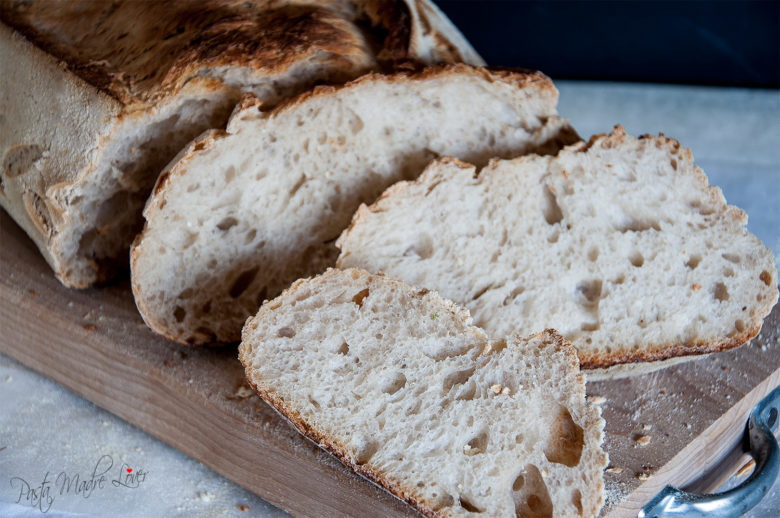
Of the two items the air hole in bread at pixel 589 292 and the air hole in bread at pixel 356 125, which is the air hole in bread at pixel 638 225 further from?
the air hole in bread at pixel 356 125

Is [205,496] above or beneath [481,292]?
beneath

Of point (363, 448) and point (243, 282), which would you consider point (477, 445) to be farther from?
point (243, 282)

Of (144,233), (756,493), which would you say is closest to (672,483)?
(756,493)

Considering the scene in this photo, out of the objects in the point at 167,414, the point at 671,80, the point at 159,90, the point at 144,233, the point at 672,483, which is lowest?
the point at 671,80

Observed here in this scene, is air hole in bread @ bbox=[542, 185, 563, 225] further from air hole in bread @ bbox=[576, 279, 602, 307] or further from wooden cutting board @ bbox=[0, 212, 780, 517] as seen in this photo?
wooden cutting board @ bbox=[0, 212, 780, 517]

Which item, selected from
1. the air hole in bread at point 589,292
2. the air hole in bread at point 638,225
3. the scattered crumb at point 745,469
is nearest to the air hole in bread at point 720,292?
the air hole in bread at point 638,225

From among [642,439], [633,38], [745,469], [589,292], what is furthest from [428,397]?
[633,38]

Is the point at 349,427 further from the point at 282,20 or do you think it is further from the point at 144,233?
the point at 282,20
